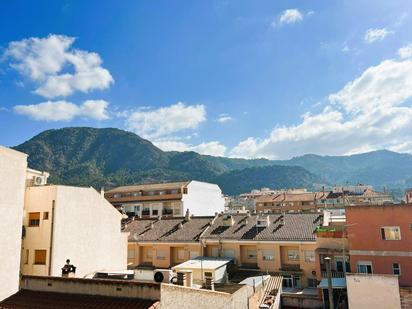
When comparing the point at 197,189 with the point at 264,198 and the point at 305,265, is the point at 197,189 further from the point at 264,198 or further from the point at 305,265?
the point at 305,265

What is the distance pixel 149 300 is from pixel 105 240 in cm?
2230

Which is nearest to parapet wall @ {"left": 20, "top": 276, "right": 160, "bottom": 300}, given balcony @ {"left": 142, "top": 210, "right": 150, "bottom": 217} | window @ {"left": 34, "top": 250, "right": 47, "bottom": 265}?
window @ {"left": 34, "top": 250, "right": 47, "bottom": 265}

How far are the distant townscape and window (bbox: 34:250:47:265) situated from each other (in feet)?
0.27

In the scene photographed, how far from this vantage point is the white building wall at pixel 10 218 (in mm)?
24000

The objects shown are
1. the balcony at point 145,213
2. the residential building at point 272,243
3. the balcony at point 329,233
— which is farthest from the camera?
the balcony at point 145,213

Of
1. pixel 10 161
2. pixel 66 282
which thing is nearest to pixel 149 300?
pixel 66 282

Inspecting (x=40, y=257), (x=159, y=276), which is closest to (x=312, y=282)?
(x=159, y=276)

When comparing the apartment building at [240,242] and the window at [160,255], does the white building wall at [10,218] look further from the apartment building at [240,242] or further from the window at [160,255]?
the apartment building at [240,242]

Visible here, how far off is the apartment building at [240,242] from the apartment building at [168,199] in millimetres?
31789

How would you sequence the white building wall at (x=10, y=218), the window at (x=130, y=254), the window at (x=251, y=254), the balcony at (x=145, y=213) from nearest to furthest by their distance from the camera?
the white building wall at (x=10, y=218), the window at (x=251, y=254), the window at (x=130, y=254), the balcony at (x=145, y=213)

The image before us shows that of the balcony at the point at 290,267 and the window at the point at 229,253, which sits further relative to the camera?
the window at the point at 229,253

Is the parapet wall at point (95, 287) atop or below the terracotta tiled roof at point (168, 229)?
below

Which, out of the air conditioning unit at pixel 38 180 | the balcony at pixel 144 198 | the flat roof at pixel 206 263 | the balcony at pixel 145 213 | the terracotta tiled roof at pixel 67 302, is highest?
the balcony at pixel 144 198

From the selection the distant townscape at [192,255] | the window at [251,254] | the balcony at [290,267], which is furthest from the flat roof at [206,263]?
the balcony at [290,267]
